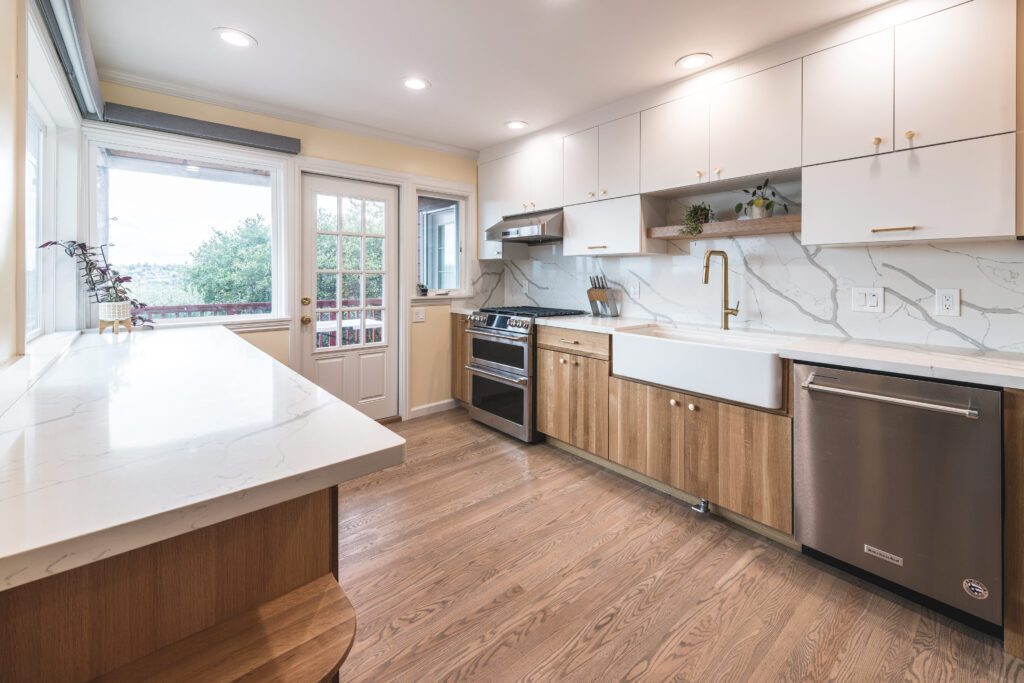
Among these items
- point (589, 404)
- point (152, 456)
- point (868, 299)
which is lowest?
point (589, 404)

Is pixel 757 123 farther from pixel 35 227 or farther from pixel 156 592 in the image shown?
pixel 35 227

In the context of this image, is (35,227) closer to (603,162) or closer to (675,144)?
(603,162)

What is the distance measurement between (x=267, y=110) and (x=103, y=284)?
1.48 m

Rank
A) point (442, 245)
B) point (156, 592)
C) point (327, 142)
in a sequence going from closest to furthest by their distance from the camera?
1. point (156, 592)
2. point (327, 142)
3. point (442, 245)

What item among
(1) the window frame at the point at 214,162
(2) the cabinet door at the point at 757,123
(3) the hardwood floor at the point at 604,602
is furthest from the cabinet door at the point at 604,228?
(1) the window frame at the point at 214,162

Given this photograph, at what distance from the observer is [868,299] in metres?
2.26

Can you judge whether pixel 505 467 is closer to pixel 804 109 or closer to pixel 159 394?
pixel 159 394

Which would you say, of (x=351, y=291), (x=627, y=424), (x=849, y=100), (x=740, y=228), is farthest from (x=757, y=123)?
(x=351, y=291)

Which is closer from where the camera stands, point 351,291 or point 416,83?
point 416,83

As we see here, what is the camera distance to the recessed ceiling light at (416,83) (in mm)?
2752

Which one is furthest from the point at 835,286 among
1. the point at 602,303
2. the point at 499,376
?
the point at 499,376

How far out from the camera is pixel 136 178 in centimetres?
285

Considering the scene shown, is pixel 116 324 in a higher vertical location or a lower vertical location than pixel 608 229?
lower

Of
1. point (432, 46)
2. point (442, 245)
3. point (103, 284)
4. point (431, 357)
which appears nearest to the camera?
point (432, 46)
